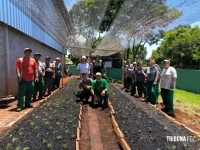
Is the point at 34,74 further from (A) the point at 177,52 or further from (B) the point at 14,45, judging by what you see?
(A) the point at 177,52

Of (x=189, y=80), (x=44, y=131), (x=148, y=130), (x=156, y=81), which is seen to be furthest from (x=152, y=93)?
(x=189, y=80)

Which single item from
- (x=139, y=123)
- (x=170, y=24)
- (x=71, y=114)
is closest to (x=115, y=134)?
(x=139, y=123)

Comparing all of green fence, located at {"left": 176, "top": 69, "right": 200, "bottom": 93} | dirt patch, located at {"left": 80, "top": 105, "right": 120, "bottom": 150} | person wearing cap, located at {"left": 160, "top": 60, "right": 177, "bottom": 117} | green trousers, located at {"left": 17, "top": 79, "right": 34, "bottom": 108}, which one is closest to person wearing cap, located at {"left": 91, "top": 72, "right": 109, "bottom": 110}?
dirt patch, located at {"left": 80, "top": 105, "right": 120, "bottom": 150}

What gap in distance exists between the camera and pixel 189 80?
15.0m

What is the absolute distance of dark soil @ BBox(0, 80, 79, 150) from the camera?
3.84 m

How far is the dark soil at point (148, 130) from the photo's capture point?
398 centimetres

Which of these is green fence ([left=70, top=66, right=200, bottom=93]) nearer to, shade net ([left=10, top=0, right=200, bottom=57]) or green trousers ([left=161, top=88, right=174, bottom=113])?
shade net ([left=10, top=0, right=200, bottom=57])

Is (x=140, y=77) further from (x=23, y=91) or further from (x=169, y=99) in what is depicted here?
(x=23, y=91)

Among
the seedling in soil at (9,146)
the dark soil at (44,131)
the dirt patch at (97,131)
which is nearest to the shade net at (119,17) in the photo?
the dark soil at (44,131)

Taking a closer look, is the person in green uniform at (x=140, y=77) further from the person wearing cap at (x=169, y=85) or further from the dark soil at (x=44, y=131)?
the dark soil at (x=44, y=131)

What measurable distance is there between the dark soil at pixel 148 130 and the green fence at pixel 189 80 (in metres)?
8.05

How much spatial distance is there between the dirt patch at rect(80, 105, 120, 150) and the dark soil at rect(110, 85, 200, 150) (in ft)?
0.81

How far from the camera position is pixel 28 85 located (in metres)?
6.64

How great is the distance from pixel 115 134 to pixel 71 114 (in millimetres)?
1493
